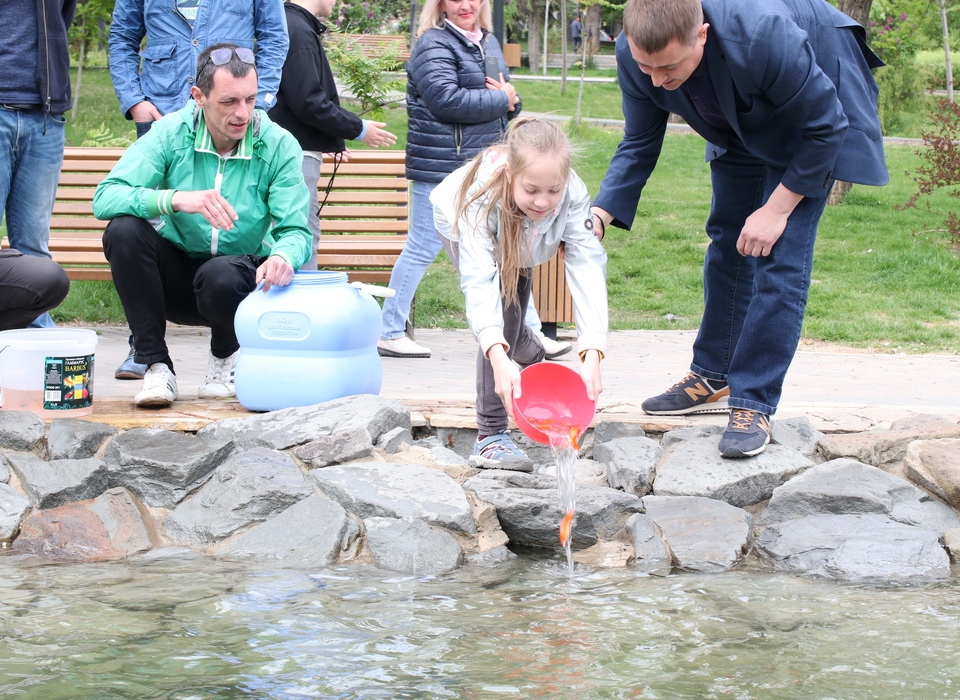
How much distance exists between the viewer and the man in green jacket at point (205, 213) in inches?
149

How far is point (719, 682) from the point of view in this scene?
239cm

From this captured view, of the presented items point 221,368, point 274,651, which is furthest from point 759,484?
point 221,368

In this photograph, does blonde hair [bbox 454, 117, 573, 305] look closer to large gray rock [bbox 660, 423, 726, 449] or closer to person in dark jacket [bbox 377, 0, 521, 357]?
large gray rock [bbox 660, 423, 726, 449]

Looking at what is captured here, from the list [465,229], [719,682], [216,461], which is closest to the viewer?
[719,682]

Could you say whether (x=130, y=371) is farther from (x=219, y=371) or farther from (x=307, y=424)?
(x=307, y=424)

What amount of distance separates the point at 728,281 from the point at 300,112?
2.30 meters

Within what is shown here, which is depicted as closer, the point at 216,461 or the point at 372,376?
the point at 216,461

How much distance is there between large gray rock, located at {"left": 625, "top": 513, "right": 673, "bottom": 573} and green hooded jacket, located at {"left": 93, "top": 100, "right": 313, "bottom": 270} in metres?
1.58

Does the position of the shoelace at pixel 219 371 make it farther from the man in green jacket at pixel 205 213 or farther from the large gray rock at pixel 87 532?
the large gray rock at pixel 87 532

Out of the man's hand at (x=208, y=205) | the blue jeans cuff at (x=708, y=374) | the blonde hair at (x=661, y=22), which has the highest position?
the blonde hair at (x=661, y=22)

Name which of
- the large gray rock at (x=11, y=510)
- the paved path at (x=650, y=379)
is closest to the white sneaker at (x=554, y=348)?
the paved path at (x=650, y=379)

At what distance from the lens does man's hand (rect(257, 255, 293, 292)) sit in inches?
146

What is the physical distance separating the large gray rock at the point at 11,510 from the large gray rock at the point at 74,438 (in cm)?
21

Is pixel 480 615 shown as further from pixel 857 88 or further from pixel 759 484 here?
pixel 857 88
